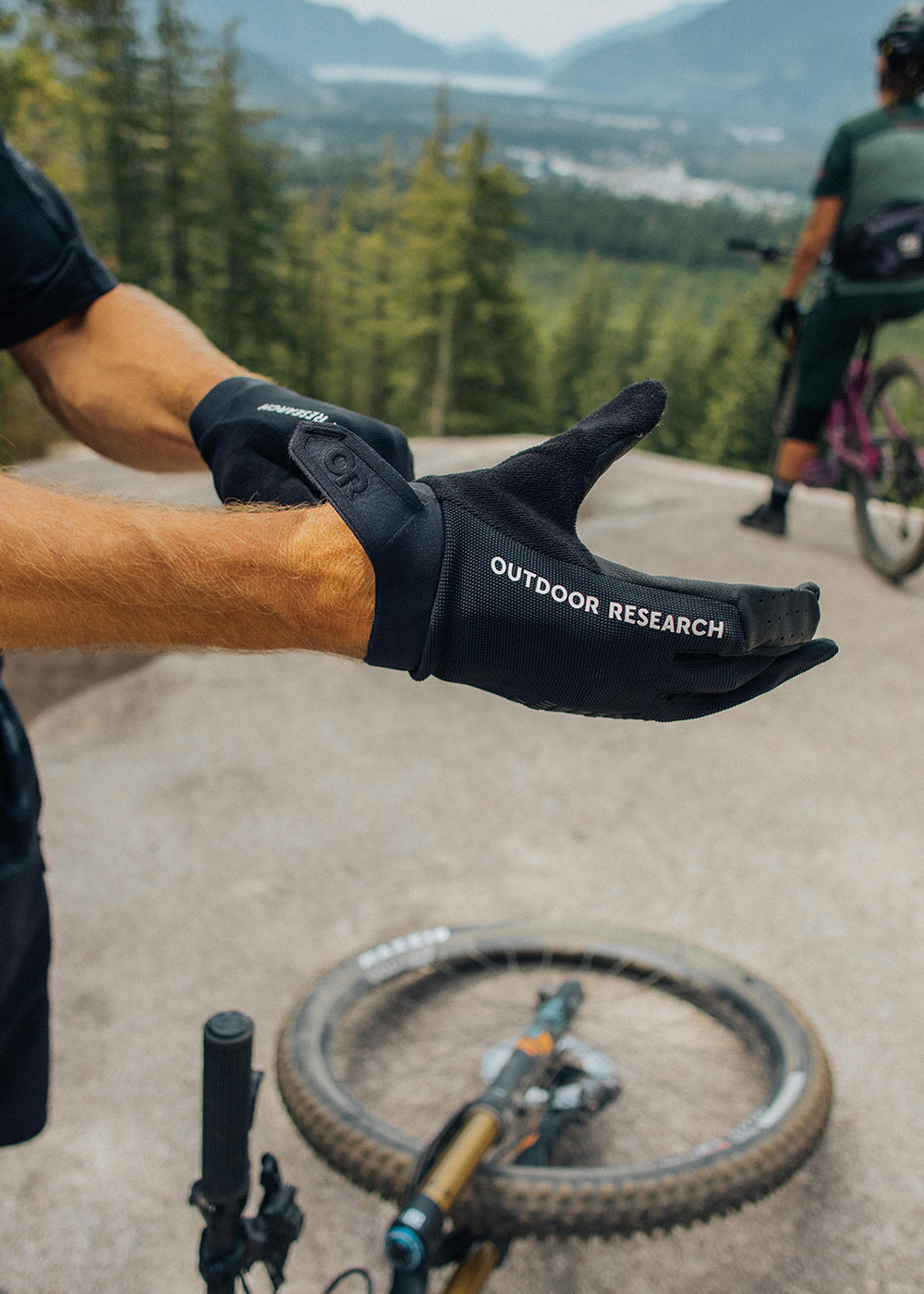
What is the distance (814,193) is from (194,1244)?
572cm

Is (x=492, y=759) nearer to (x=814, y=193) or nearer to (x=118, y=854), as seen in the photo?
(x=118, y=854)

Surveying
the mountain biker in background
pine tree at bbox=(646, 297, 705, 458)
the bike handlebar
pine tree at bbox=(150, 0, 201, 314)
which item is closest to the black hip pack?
the mountain biker in background

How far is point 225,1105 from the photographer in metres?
1.34

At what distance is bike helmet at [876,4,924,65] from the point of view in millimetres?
4898

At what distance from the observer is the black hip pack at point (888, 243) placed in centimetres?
501

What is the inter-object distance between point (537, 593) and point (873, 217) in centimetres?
515

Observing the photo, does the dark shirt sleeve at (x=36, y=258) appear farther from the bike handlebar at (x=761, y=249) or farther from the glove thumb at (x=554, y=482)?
the bike handlebar at (x=761, y=249)

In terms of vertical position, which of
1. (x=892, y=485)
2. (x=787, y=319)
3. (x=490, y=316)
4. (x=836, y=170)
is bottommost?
(x=490, y=316)

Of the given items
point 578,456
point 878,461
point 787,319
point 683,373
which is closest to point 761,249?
point 787,319

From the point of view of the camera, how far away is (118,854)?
3168 mm

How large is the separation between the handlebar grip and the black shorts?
415 millimetres

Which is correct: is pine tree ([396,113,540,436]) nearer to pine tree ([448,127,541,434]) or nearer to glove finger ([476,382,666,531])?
pine tree ([448,127,541,434])

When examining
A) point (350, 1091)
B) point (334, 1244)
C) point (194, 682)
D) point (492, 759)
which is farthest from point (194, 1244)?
point (194, 682)

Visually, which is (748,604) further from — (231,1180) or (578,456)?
(231,1180)
